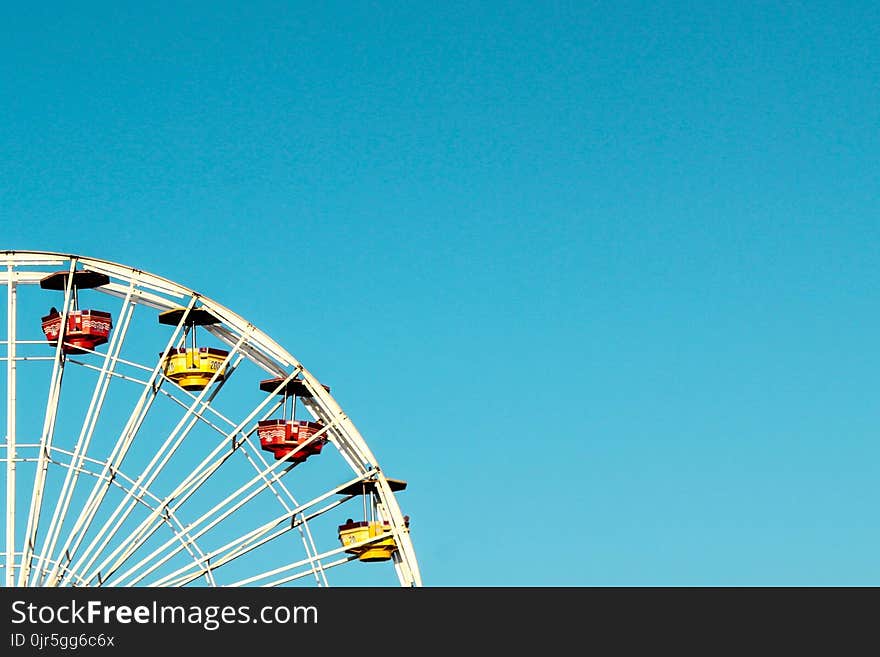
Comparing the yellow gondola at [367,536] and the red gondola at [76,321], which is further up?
the red gondola at [76,321]

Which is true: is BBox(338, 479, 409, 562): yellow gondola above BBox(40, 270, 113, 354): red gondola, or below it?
below

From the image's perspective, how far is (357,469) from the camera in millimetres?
46656

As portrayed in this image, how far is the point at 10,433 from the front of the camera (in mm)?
41781

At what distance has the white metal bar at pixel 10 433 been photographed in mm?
40250

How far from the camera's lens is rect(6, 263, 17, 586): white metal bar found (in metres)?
40.2
